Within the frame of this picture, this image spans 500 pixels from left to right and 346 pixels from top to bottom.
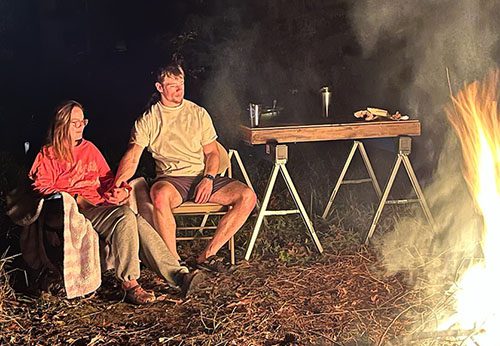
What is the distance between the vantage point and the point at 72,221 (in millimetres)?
4113

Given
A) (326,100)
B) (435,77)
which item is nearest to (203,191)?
(326,100)

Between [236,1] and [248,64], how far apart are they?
57 cm

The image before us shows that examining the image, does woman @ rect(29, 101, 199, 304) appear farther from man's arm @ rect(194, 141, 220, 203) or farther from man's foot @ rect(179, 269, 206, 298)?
man's arm @ rect(194, 141, 220, 203)

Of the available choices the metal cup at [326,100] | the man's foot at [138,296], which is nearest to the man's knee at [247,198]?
the man's foot at [138,296]

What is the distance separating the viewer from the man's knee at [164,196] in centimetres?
457

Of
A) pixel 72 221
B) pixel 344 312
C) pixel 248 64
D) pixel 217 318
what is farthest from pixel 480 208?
pixel 248 64

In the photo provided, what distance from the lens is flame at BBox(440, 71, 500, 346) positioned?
3711mm

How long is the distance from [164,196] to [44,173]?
702mm

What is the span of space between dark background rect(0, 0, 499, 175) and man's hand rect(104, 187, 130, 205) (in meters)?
0.84

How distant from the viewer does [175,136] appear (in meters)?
4.79

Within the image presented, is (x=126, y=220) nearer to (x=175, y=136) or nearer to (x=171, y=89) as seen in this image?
(x=175, y=136)

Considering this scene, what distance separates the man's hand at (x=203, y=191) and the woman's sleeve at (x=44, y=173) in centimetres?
83

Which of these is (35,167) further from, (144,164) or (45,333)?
(144,164)

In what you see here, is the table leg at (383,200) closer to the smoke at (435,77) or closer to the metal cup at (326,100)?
the smoke at (435,77)
